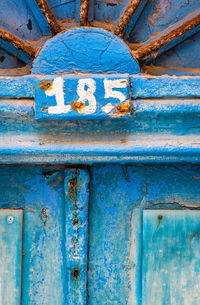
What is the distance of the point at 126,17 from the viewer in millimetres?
1112

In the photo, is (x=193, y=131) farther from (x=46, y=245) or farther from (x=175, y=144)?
(x=46, y=245)

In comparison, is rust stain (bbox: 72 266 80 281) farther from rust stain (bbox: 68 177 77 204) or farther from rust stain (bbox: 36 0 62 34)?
rust stain (bbox: 36 0 62 34)

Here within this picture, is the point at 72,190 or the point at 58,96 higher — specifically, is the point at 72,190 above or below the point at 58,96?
below

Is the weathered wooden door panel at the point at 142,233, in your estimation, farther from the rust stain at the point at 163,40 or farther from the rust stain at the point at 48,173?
the rust stain at the point at 163,40

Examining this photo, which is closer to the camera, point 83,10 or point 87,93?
point 87,93

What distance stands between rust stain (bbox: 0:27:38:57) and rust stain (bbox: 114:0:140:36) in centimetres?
32

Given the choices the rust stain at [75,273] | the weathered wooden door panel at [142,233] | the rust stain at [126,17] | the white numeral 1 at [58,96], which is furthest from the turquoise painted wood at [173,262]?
the rust stain at [126,17]

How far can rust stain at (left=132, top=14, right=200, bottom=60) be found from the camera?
1111 millimetres

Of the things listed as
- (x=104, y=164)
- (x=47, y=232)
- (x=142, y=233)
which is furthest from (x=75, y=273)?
(x=104, y=164)

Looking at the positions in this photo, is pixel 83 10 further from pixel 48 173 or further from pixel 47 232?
pixel 47 232

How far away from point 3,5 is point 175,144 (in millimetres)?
860

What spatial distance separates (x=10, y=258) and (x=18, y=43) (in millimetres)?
804

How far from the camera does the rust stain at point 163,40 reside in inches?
43.8

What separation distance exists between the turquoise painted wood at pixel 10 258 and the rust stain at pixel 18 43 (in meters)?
0.61
